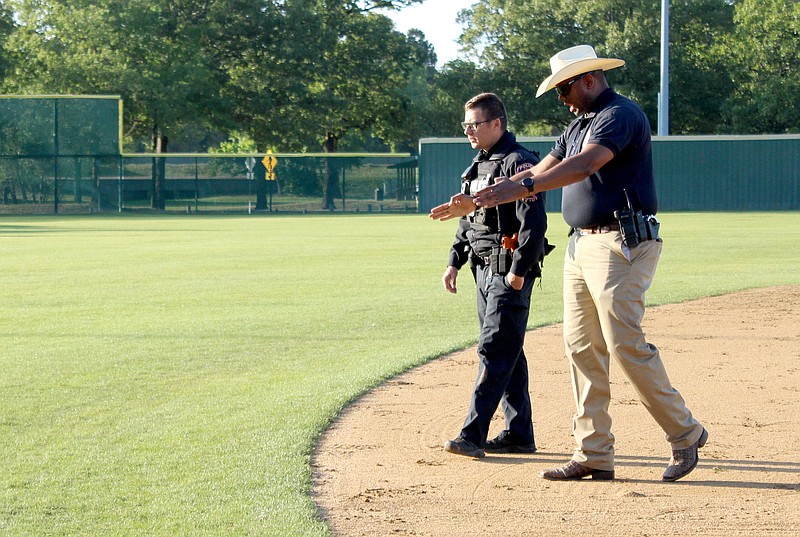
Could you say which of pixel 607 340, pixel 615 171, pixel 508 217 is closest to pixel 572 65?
pixel 615 171

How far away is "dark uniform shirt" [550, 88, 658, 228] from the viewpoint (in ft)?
15.6

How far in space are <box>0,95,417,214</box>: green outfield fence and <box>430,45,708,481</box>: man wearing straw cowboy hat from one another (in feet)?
128

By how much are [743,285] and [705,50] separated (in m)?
44.2

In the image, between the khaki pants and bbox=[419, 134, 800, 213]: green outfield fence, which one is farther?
bbox=[419, 134, 800, 213]: green outfield fence

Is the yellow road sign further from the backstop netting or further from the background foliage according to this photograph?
the background foliage

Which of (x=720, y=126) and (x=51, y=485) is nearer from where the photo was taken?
(x=51, y=485)

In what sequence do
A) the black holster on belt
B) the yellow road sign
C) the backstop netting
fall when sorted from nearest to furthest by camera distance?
the black holster on belt, the backstop netting, the yellow road sign

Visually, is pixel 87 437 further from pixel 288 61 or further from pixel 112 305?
pixel 288 61

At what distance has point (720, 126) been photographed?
54.3 metres

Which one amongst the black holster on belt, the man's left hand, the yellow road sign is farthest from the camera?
the yellow road sign

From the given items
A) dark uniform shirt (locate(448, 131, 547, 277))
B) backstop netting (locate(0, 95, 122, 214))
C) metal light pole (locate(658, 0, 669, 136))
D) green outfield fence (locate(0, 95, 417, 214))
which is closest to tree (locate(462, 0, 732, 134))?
metal light pole (locate(658, 0, 669, 136))

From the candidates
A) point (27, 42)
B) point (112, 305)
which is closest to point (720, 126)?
point (27, 42)

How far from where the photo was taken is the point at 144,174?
4353 centimetres

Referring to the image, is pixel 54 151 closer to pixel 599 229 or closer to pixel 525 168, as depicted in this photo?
pixel 525 168
